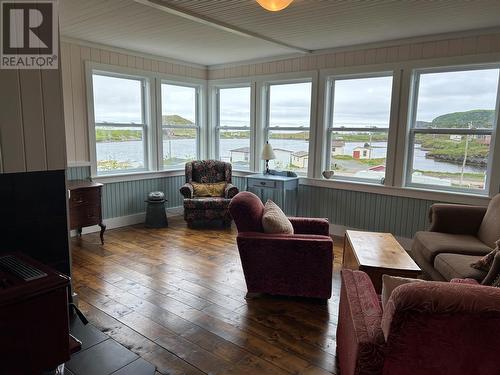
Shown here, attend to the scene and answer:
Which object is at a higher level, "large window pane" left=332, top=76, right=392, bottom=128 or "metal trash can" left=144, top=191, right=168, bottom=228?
"large window pane" left=332, top=76, right=392, bottom=128

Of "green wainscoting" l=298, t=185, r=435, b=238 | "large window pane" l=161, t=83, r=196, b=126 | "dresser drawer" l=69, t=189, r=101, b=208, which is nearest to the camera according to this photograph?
"dresser drawer" l=69, t=189, r=101, b=208

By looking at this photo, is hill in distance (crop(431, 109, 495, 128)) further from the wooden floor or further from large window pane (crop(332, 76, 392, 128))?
the wooden floor

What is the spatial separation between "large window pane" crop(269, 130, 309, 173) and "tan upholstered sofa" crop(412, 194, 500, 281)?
2.20m

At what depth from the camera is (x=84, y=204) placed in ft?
14.0

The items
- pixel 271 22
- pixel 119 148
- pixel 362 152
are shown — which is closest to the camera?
pixel 271 22

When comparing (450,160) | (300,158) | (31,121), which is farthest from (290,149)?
(31,121)

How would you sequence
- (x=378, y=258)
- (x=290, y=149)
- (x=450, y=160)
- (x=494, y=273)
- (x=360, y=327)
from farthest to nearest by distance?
(x=290, y=149), (x=450, y=160), (x=378, y=258), (x=494, y=273), (x=360, y=327)

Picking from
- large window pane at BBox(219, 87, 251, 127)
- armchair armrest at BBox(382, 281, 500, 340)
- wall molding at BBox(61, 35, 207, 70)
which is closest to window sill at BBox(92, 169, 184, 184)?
large window pane at BBox(219, 87, 251, 127)

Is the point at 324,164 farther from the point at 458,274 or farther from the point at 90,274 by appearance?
the point at 90,274

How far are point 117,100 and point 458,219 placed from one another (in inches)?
180

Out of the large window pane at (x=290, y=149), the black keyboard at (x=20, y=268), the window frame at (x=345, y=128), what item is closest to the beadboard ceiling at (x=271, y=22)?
the window frame at (x=345, y=128)

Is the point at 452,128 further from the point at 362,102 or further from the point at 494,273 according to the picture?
the point at 494,273

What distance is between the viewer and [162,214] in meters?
5.34

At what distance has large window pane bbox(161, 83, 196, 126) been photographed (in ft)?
19.0
